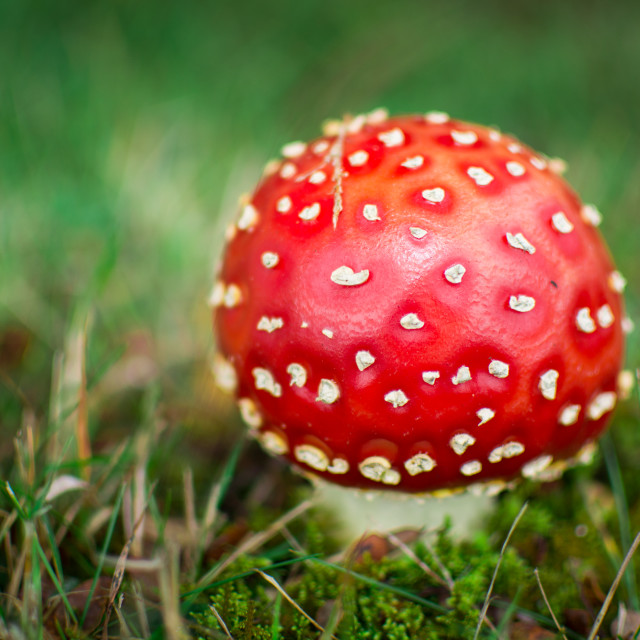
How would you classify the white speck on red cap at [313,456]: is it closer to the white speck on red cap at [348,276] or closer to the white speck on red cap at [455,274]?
the white speck on red cap at [348,276]

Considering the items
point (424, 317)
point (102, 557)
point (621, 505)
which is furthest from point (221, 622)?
point (621, 505)

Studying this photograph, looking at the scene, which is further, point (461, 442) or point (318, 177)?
point (318, 177)

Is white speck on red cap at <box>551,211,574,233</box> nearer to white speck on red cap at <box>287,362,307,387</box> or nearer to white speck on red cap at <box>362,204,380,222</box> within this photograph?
white speck on red cap at <box>362,204,380,222</box>

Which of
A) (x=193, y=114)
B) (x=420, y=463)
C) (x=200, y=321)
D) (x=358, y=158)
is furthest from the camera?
(x=193, y=114)

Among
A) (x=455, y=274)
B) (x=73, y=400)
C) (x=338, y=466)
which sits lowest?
(x=73, y=400)

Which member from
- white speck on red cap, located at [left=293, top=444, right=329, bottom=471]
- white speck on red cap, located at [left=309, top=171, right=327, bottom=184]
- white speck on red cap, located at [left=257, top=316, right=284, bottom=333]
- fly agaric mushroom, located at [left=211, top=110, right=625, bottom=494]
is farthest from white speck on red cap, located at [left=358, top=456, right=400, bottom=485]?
white speck on red cap, located at [left=309, top=171, right=327, bottom=184]

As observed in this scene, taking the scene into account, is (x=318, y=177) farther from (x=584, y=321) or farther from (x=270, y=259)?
(x=584, y=321)
